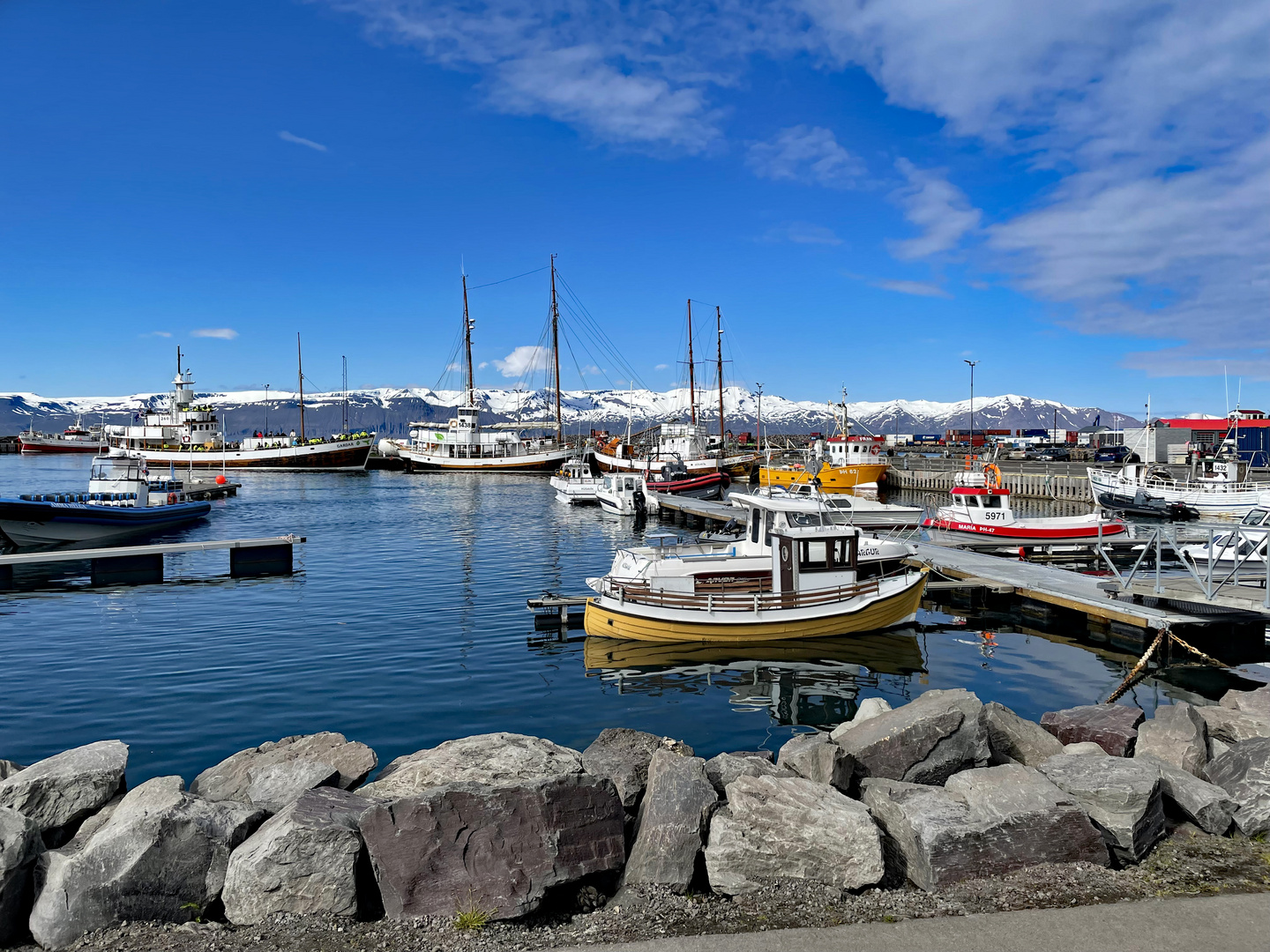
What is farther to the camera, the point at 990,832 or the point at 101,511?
the point at 101,511

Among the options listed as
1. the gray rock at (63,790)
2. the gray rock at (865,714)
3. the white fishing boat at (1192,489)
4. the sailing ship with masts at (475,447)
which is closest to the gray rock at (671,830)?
the gray rock at (865,714)

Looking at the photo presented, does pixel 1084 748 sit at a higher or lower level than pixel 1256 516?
lower

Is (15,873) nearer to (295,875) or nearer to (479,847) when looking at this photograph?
(295,875)

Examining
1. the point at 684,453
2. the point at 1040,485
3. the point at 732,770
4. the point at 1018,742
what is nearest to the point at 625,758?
the point at 732,770

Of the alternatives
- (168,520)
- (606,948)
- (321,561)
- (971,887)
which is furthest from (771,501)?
(168,520)

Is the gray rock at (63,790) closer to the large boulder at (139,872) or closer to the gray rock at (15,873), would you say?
the large boulder at (139,872)

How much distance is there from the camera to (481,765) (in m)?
8.53

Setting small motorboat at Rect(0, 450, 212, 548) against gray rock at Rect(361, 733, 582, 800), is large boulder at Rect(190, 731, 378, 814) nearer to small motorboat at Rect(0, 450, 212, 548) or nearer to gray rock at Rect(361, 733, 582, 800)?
gray rock at Rect(361, 733, 582, 800)

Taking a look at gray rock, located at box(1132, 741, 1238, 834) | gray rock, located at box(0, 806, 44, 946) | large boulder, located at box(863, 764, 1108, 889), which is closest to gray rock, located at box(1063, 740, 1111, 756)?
gray rock, located at box(1132, 741, 1238, 834)

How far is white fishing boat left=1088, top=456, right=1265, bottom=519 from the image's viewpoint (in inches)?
1800

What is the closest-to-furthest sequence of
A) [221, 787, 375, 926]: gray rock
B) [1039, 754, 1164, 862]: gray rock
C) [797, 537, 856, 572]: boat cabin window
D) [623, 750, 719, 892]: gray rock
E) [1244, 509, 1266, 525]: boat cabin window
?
1. [221, 787, 375, 926]: gray rock
2. [623, 750, 719, 892]: gray rock
3. [1039, 754, 1164, 862]: gray rock
4. [1244, 509, 1266, 525]: boat cabin window
5. [797, 537, 856, 572]: boat cabin window

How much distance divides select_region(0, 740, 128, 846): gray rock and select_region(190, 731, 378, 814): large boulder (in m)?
1.22

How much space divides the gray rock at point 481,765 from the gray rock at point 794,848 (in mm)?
1968

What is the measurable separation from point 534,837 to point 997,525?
33842 mm
